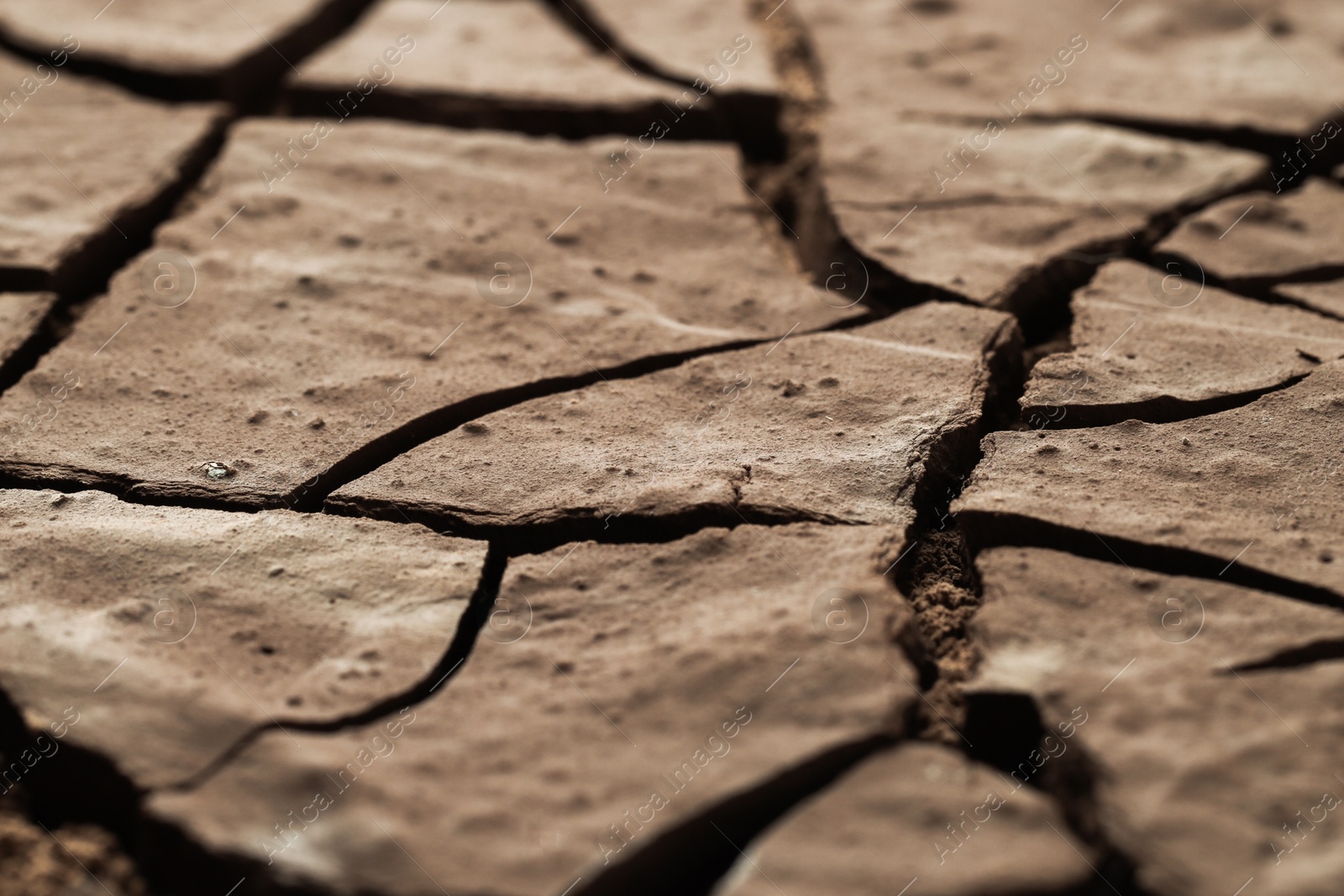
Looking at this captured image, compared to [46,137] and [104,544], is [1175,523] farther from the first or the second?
[46,137]

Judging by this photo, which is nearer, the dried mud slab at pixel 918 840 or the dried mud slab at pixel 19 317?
the dried mud slab at pixel 918 840

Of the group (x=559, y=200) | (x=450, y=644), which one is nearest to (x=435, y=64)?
(x=559, y=200)

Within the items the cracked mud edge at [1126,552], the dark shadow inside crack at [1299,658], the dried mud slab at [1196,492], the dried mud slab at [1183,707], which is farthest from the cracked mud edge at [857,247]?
the dark shadow inside crack at [1299,658]

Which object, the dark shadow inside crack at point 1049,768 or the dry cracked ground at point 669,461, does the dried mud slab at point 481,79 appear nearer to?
the dry cracked ground at point 669,461

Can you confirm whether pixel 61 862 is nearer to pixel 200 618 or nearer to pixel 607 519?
pixel 200 618

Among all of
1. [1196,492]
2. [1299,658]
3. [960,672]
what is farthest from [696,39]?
[1299,658]

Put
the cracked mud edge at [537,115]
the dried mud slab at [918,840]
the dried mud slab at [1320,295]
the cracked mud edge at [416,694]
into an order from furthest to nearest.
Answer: the cracked mud edge at [537,115]
the dried mud slab at [1320,295]
the cracked mud edge at [416,694]
the dried mud slab at [918,840]

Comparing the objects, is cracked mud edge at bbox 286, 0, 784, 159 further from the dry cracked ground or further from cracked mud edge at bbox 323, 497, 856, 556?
cracked mud edge at bbox 323, 497, 856, 556
